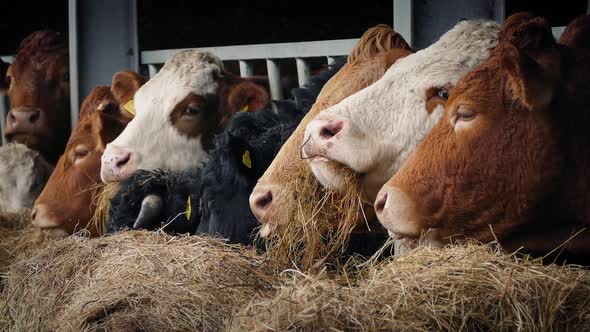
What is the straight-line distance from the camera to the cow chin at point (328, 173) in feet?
12.2

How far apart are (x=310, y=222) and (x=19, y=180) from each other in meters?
4.27

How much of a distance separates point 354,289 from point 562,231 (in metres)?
0.87

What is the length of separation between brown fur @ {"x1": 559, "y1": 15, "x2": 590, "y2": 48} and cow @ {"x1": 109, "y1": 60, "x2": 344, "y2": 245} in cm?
139

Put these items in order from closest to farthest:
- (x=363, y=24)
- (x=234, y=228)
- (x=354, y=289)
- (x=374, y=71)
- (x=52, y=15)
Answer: (x=354, y=289), (x=374, y=71), (x=234, y=228), (x=363, y=24), (x=52, y=15)

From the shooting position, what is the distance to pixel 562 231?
11.0 feet

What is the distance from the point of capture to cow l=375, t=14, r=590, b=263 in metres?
3.23

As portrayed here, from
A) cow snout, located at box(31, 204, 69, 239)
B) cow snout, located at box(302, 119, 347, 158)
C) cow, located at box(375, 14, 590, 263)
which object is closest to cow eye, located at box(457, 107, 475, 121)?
cow, located at box(375, 14, 590, 263)

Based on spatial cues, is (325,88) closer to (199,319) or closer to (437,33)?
(437,33)

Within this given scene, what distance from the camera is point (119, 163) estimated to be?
5355mm

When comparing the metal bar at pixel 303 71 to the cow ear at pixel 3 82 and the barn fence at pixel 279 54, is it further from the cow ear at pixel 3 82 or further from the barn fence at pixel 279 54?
the cow ear at pixel 3 82

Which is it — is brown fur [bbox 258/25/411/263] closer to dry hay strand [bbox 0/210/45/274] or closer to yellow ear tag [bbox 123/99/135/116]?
yellow ear tag [bbox 123/99/135/116]

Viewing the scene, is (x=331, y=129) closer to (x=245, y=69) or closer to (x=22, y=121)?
(x=245, y=69)

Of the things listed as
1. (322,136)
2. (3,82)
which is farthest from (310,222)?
(3,82)

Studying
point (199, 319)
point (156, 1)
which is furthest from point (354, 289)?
point (156, 1)
